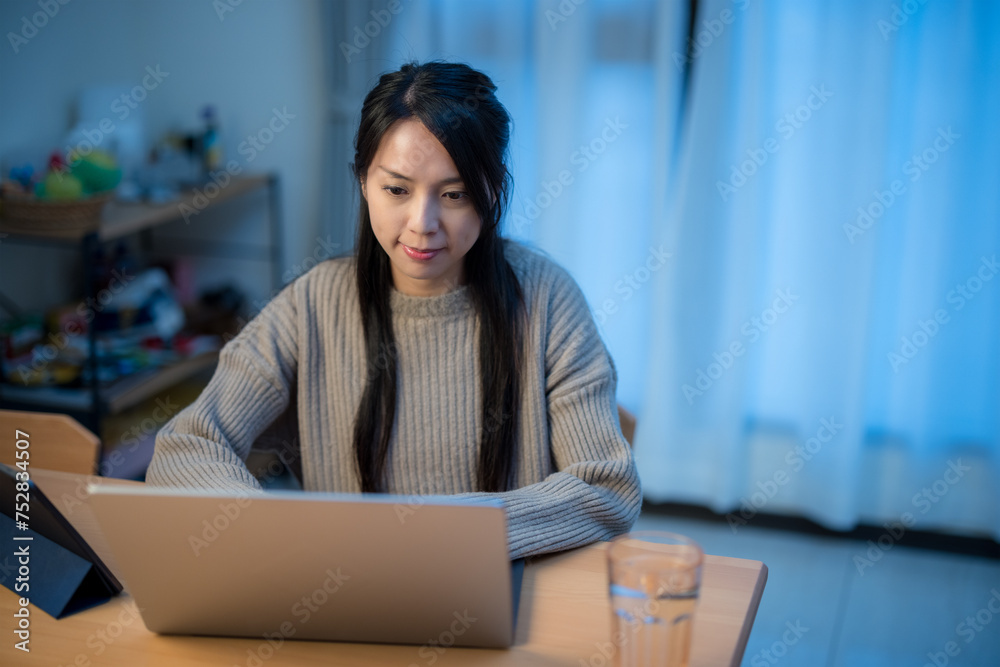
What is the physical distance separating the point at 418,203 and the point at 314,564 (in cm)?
52

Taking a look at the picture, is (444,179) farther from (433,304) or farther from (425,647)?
(425,647)

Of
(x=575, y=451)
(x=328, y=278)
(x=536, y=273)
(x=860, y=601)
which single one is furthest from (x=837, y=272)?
(x=328, y=278)

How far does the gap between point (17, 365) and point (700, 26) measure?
1864 millimetres

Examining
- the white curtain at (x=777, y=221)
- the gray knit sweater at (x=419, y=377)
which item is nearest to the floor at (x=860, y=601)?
the white curtain at (x=777, y=221)

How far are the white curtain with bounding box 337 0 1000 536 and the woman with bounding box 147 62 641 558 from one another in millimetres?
1070

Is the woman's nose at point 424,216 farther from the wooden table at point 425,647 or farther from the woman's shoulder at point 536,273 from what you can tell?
the wooden table at point 425,647

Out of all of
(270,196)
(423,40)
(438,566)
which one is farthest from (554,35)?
(438,566)

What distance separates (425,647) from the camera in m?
0.94

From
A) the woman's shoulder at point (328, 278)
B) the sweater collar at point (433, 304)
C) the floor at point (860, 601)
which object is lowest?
the floor at point (860, 601)

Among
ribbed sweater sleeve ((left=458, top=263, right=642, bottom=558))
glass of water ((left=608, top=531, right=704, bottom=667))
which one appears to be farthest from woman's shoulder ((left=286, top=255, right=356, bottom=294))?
glass of water ((left=608, top=531, right=704, bottom=667))

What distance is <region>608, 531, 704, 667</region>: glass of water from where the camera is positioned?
2.59 feet

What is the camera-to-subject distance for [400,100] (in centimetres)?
125

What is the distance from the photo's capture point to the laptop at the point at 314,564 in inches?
32.4

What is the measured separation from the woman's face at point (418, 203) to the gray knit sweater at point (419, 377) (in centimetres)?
15
